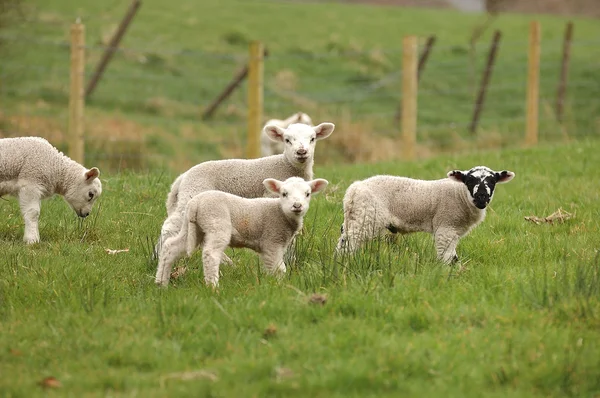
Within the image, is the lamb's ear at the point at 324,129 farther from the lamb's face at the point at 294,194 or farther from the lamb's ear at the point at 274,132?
the lamb's face at the point at 294,194

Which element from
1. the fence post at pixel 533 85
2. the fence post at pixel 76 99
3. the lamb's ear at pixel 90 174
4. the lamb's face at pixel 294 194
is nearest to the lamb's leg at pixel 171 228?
the lamb's face at pixel 294 194

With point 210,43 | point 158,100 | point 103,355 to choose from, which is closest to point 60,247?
point 103,355

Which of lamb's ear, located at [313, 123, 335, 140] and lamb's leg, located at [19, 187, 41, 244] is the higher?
lamb's ear, located at [313, 123, 335, 140]

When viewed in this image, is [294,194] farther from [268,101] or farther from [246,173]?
[268,101]

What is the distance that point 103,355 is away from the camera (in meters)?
4.75

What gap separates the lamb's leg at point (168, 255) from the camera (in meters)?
6.08

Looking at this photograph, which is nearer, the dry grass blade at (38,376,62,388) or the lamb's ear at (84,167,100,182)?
the dry grass blade at (38,376,62,388)

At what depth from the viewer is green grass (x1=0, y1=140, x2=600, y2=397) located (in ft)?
14.5

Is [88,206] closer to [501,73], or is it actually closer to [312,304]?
[312,304]

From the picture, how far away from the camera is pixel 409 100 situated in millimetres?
13438

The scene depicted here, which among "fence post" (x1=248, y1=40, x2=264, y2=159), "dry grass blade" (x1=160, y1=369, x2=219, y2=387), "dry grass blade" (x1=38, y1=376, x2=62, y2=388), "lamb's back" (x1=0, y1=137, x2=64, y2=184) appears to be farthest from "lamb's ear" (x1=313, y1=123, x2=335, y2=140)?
"fence post" (x1=248, y1=40, x2=264, y2=159)

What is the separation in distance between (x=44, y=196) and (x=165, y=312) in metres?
3.02

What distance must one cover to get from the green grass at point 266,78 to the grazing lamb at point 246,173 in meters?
6.61

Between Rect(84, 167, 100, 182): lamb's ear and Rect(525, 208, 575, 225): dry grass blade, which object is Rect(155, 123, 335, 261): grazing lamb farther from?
Rect(525, 208, 575, 225): dry grass blade
